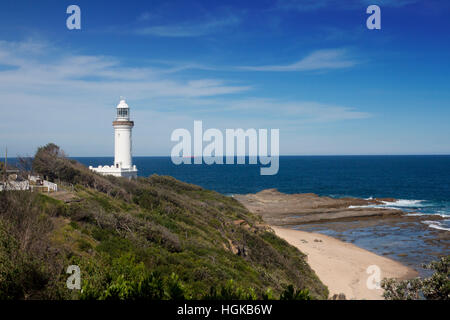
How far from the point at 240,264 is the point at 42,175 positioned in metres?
13.9

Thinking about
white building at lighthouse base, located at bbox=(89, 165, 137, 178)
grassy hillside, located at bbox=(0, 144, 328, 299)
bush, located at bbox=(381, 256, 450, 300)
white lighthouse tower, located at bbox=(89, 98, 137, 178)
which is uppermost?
white lighthouse tower, located at bbox=(89, 98, 137, 178)

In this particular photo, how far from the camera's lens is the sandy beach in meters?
22.2

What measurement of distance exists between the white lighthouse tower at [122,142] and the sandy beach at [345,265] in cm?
1774

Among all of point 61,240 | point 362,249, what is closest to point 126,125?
point 61,240

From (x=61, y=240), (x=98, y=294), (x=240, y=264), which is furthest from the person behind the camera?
(x=240, y=264)

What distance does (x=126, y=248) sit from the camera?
1275cm

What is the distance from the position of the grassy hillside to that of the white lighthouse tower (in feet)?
20.1

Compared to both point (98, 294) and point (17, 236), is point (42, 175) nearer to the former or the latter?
point (17, 236)

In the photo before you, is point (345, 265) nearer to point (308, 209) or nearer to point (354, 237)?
point (354, 237)

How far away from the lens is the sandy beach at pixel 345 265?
872 inches

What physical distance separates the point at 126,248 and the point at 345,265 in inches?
798

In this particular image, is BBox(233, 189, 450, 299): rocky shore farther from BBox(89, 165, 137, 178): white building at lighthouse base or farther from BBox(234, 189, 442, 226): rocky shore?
BBox(89, 165, 137, 178): white building at lighthouse base
